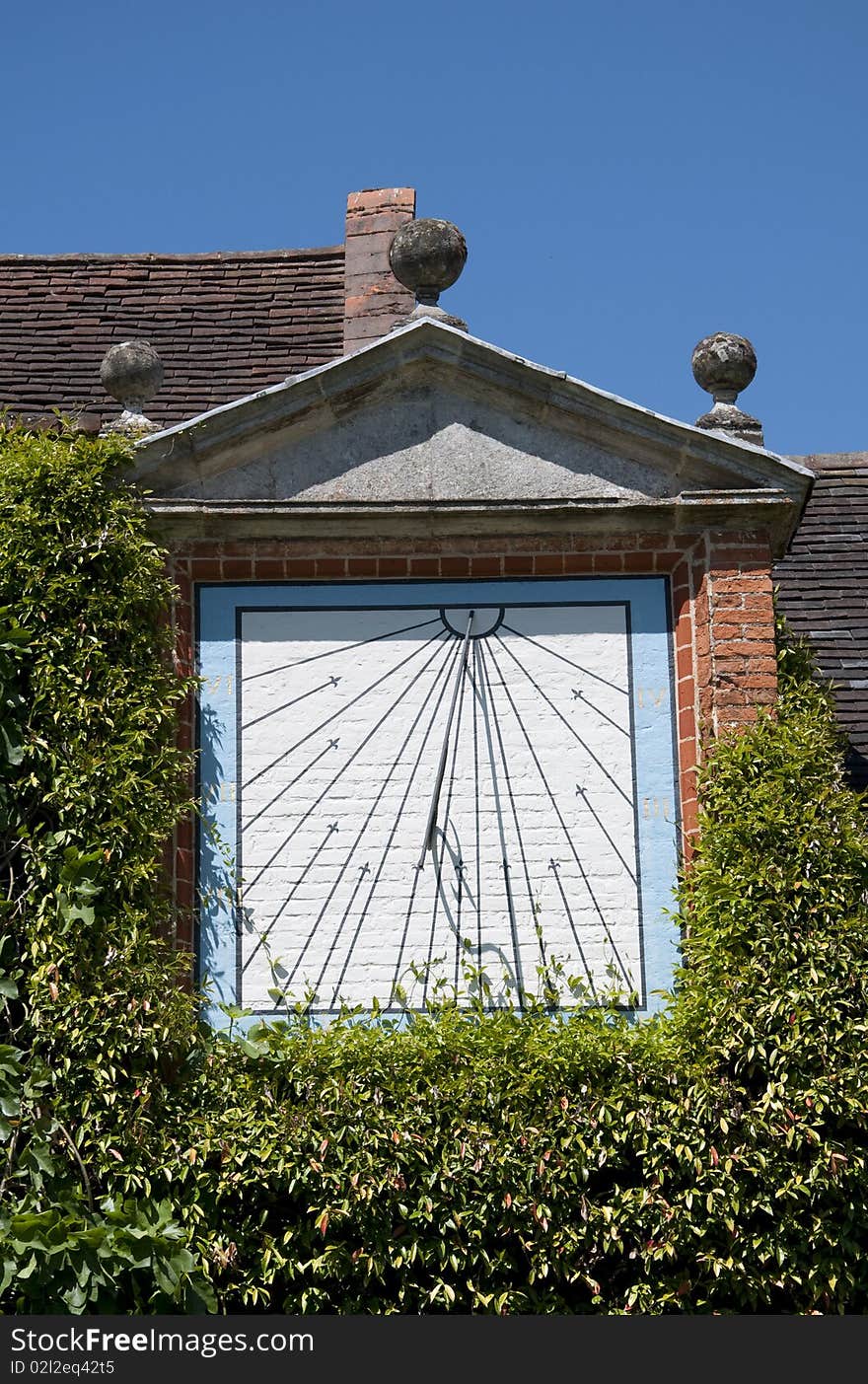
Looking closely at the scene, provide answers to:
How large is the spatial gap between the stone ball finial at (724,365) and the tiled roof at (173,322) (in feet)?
9.26

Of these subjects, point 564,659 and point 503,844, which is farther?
point 564,659

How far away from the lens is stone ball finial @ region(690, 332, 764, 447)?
786 cm

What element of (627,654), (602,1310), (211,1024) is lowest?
(602,1310)

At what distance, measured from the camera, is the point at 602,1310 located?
6566 mm

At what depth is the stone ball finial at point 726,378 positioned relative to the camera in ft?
25.8

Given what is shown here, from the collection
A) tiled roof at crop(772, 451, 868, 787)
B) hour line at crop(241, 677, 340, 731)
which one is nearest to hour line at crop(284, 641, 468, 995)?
hour line at crop(241, 677, 340, 731)

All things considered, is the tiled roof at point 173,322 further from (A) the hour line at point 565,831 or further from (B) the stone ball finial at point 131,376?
(A) the hour line at point 565,831

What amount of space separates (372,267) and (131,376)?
3225mm

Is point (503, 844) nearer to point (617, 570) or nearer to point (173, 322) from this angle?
point (617, 570)

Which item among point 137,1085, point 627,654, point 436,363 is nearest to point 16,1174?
point 137,1085

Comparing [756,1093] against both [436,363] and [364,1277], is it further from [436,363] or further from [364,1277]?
[436,363]

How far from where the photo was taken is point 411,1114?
6.66 metres

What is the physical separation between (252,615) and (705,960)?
7.48 ft

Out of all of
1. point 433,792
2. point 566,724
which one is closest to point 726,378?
point 566,724
